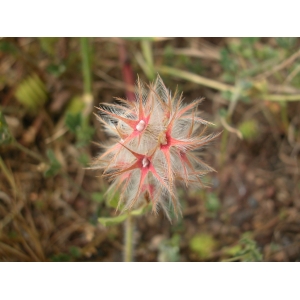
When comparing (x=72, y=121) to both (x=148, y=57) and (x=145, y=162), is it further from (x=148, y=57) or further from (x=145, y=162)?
(x=145, y=162)

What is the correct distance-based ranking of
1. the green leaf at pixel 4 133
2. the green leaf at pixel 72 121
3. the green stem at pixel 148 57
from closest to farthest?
the green leaf at pixel 4 133, the green leaf at pixel 72 121, the green stem at pixel 148 57

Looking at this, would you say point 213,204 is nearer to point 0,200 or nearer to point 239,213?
point 239,213

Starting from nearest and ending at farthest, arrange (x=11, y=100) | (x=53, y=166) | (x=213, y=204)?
(x=53, y=166) → (x=213, y=204) → (x=11, y=100)

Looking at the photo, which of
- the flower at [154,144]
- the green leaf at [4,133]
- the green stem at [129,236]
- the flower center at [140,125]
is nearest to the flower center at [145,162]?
the flower at [154,144]

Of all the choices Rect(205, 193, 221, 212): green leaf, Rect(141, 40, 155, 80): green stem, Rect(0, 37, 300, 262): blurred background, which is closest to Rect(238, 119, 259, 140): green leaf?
Rect(0, 37, 300, 262): blurred background

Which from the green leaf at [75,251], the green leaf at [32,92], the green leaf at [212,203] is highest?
the green leaf at [32,92]

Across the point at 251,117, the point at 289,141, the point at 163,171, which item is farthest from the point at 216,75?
the point at 163,171

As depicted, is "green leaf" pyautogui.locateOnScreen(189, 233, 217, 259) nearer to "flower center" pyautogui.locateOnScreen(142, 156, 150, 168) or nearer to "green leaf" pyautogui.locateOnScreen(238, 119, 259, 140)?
"green leaf" pyautogui.locateOnScreen(238, 119, 259, 140)

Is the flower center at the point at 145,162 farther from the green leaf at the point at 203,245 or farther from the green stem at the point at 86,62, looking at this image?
the green stem at the point at 86,62

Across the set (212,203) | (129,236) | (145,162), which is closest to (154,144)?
(145,162)
